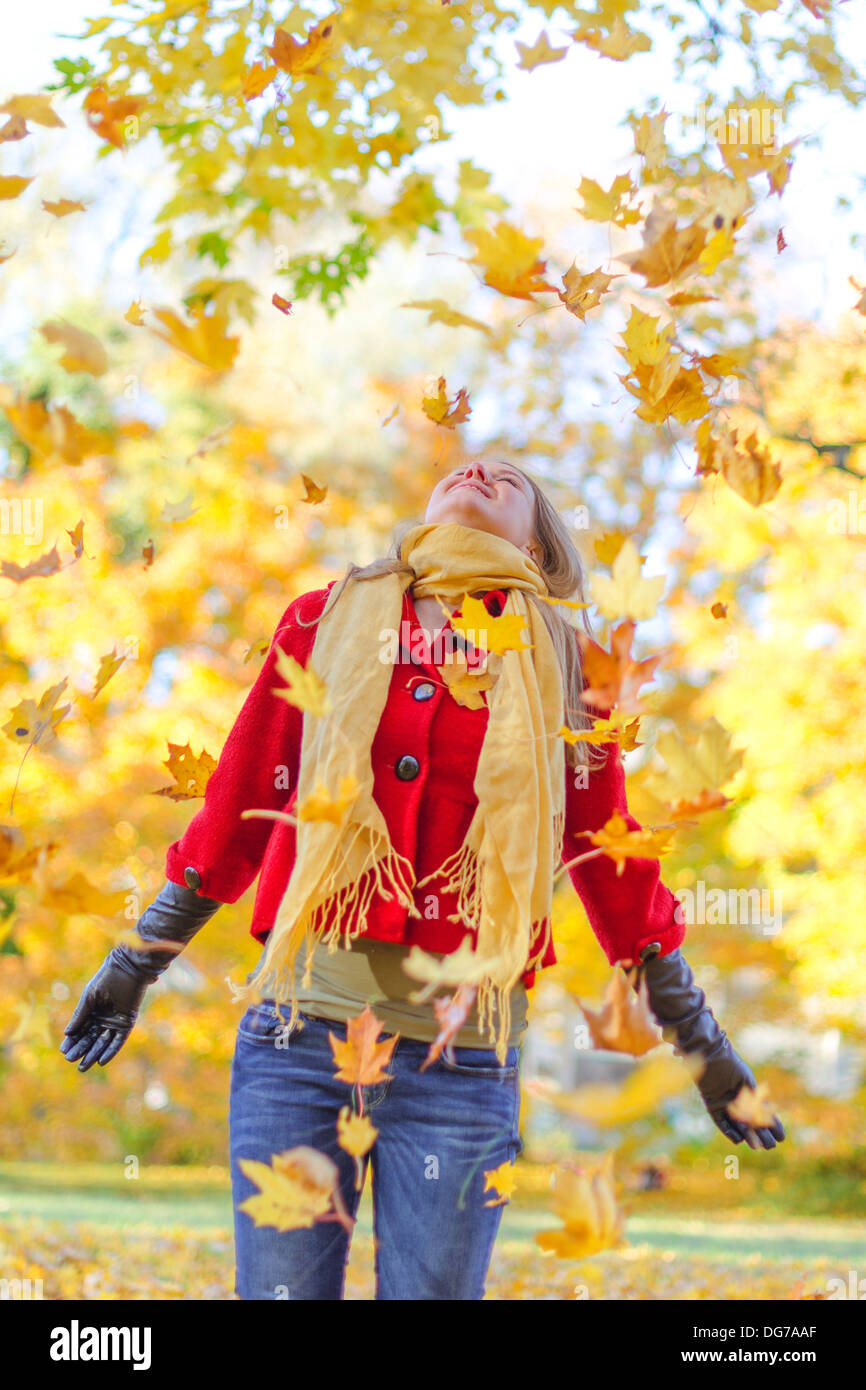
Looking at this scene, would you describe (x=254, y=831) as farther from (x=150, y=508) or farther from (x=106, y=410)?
(x=106, y=410)

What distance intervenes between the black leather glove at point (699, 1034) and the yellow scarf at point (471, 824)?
0.24 meters

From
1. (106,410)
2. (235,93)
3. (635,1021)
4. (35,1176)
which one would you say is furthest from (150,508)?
(635,1021)

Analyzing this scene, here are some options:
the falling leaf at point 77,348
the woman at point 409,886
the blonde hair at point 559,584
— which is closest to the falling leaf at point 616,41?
the blonde hair at point 559,584

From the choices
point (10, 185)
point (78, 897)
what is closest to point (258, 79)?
point (10, 185)

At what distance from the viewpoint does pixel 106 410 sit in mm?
11141

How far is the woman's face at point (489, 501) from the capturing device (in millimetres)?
1882

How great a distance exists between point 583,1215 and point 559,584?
3.60 ft

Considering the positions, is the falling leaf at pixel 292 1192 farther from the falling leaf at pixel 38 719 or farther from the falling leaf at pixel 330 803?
the falling leaf at pixel 38 719

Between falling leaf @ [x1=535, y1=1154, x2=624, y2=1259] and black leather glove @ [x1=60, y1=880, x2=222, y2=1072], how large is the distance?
0.67m

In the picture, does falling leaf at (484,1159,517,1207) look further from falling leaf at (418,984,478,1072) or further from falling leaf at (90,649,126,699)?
falling leaf at (90,649,126,699)

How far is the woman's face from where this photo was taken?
1.88 metres

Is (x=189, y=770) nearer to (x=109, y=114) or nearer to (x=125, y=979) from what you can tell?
(x=125, y=979)

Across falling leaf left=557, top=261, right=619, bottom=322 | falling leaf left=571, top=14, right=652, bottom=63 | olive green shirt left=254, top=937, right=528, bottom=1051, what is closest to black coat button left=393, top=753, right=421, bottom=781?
olive green shirt left=254, top=937, right=528, bottom=1051
